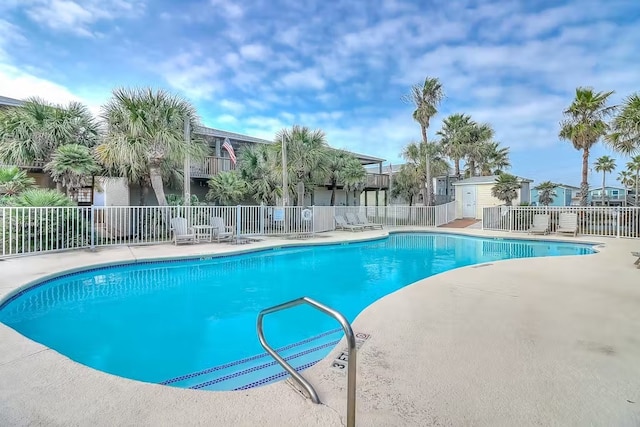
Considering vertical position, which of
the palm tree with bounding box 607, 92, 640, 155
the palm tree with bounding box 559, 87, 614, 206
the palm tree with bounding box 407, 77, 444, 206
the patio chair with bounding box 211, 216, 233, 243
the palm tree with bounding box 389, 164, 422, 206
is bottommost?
the patio chair with bounding box 211, 216, 233, 243

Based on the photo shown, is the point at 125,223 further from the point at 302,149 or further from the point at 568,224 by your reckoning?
the point at 568,224

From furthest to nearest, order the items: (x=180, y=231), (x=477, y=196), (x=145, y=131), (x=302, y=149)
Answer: (x=477, y=196), (x=302, y=149), (x=145, y=131), (x=180, y=231)

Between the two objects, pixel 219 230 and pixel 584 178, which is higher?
pixel 584 178

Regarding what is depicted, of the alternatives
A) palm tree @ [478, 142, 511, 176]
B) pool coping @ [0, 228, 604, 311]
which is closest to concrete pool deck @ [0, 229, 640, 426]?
pool coping @ [0, 228, 604, 311]

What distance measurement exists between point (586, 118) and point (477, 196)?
26.4ft

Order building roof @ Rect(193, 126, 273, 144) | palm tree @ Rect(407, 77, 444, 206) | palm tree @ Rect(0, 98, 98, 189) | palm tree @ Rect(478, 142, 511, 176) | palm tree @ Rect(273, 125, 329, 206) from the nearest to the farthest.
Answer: palm tree @ Rect(0, 98, 98, 189) < palm tree @ Rect(273, 125, 329, 206) < building roof @ Rect(193, 126, 273, 144) < palm tree @ Rect(407, 77, 444, 206) < palm tree @ Rect(478, 142, 511, 176)

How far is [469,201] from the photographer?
23.5 m

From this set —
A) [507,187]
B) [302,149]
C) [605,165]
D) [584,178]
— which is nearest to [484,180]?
[507,187]

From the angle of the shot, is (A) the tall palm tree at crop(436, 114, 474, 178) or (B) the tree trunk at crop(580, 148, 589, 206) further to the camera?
(A) the tall palm tree at crop(436, 114, 474, 178)

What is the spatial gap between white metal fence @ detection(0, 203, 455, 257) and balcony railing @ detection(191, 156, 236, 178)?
13.6 ft

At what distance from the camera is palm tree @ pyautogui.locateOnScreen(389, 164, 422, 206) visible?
2288 cm

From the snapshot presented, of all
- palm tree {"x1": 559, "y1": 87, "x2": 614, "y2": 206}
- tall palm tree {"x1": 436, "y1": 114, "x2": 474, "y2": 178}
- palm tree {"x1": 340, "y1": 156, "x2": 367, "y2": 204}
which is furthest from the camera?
tall palm tree {"x1": 436, "y1": 114, "x2": 474, "y2": 178}

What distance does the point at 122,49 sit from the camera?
11703 mm

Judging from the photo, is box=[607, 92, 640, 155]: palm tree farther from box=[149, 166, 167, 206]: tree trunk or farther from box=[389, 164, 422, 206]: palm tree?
box=[149, 166, 167, 206]: tree trunk
